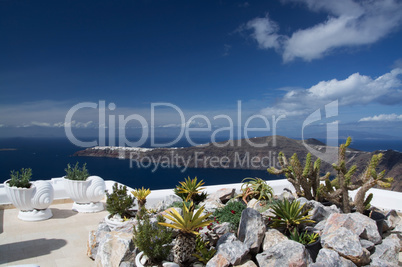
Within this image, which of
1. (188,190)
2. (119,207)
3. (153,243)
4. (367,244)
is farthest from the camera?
(188,190)

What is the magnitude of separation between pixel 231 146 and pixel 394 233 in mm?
16737

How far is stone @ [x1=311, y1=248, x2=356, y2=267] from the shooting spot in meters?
3.66

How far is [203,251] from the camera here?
369 centimetres

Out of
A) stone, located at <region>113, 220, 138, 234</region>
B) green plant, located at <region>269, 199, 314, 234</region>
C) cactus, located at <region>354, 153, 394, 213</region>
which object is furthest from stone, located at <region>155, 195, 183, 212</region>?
cactus, located at <region>354, 153, 394, 213</region>

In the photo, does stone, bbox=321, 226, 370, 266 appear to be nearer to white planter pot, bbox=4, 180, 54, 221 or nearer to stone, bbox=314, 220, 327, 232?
stone, bbox=314, 220, 327, 232

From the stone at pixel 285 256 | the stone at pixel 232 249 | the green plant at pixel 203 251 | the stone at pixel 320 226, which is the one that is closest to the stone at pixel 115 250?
the green plant at pixel 203 251

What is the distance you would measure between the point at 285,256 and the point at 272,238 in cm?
42

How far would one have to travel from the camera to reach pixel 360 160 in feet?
38.6

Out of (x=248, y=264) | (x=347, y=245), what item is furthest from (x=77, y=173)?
(x=347, y=245)

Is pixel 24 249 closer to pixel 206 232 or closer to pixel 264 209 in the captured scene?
pixel 206 232

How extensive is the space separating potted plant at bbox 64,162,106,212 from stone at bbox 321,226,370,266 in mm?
5425

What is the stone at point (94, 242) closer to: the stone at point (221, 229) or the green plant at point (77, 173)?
the stone at point (221, 229)

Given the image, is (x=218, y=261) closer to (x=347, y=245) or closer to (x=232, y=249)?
(x=232, y=249)

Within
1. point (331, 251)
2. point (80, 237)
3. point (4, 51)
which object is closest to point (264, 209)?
point (331, 251)
